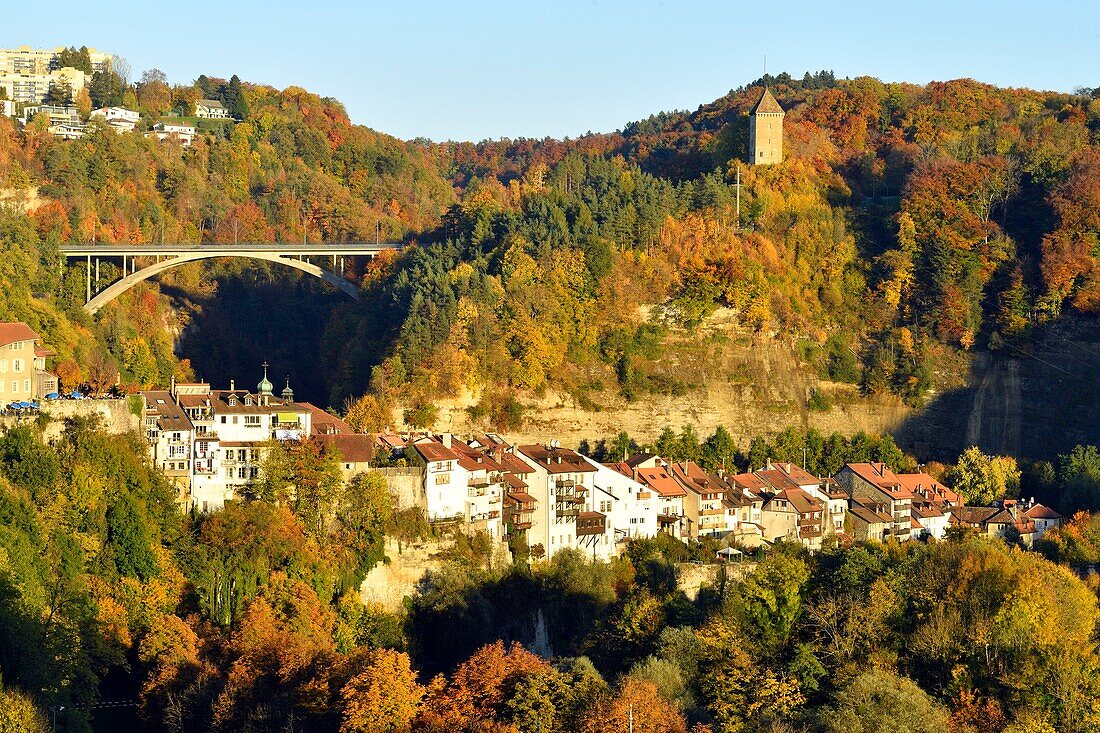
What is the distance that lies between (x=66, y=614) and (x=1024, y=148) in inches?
2261

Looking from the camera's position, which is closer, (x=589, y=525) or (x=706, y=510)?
(x=589, y=525)

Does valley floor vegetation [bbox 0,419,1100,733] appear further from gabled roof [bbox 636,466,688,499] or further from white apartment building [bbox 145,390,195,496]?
gabled roof [bbox 636,466,688,499]

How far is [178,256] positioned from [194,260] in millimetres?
1803

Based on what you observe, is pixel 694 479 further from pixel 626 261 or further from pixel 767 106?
pixel 767 106

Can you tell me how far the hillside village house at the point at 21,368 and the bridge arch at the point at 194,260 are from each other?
65.1ft

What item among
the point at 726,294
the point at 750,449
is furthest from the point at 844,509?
the point at 726,294

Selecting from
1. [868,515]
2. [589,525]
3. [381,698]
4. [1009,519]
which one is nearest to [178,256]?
[589,525]

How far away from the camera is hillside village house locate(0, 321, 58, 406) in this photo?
215 ft

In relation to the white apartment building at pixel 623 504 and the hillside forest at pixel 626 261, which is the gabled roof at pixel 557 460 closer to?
the white apartment building at pixel 623 504

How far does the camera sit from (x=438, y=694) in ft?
168

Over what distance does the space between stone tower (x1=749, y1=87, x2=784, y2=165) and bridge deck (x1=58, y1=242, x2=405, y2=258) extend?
681 inches

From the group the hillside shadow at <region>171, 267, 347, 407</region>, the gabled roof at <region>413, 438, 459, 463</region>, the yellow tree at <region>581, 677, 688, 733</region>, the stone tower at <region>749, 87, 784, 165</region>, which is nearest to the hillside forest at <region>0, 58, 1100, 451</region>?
the hillside shadow at <region>171, 267, 347, 407</region>

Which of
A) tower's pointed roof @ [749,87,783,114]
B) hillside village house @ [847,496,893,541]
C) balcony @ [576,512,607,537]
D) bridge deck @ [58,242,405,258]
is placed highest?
tower's pointed roof @ [749,87,783,114]

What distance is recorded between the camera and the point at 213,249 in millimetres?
92625
